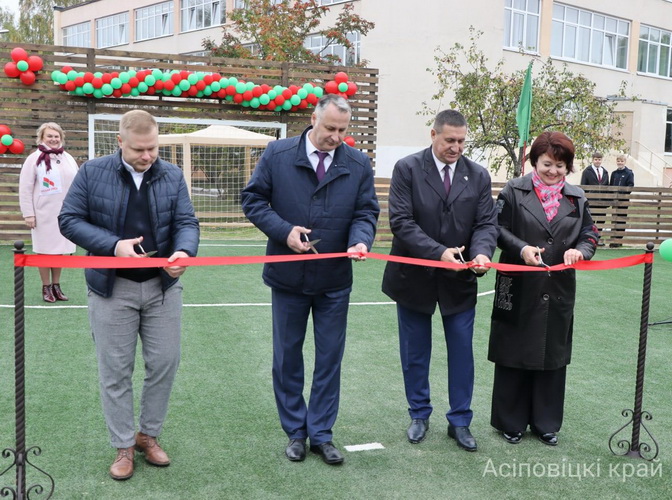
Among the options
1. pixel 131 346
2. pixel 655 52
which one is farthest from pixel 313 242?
pixel 655 52

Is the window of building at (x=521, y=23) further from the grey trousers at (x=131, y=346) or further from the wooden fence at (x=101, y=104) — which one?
the grey trousers at (x=131, y=346)

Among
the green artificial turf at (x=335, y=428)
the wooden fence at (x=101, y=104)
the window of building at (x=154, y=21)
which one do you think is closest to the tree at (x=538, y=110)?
the wooden fence at (x=101, y=104)

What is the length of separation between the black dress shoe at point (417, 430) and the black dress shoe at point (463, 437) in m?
0.16

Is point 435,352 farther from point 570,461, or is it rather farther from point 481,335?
point 570,461

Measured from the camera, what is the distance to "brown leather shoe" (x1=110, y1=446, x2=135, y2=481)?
3689 mm

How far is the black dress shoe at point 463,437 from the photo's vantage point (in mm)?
4215

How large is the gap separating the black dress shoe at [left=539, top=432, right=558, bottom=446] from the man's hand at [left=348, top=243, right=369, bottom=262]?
160 centimetres

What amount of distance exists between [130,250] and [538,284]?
91.8 inches

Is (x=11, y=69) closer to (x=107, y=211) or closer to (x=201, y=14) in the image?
(x=107, y=211)

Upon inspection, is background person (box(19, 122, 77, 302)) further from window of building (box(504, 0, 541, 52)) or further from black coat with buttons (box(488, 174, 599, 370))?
window of building (box(504, 0, 541, 52))

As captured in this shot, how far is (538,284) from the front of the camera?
4.34 metres

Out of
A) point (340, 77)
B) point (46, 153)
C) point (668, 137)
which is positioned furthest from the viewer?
point (668, 137)

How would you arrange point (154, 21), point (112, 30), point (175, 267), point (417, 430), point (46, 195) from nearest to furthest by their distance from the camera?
point (175, 267)
point (417, 430)
point (46, 195)
point (154, 21)
point (112, 30)

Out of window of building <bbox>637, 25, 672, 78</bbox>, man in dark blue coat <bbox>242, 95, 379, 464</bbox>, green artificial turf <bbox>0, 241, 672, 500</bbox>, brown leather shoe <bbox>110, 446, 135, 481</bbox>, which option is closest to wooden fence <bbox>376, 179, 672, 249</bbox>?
green artificial turf <bbox>0, 241, 672, 500</bbox>
